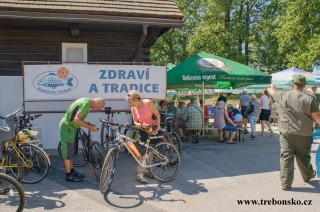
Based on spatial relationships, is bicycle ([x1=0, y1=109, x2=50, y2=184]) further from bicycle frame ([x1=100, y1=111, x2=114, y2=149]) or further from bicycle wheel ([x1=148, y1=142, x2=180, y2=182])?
bicycle wheel ([x1=148, y1=142, x2=180, y2=182])

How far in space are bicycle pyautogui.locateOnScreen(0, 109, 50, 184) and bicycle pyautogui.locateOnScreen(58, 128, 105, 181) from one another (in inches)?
32.5

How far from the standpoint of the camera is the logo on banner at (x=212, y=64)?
11.9 meters

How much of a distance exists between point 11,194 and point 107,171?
164 centimetres

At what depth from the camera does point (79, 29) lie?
10133 millimetres

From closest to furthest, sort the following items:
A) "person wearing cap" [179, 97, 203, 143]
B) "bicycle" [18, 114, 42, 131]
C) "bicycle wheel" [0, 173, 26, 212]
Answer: "bicycle wheel" [0, 173, 26, 212] → "bicycle" [18, 114, 42, 131] → "person wearing cap" [179, 97, 203, 143]

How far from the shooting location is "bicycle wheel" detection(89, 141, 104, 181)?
6816 mm

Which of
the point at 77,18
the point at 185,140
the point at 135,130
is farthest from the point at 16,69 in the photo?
the point at 185,140

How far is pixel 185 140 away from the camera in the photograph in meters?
12.4

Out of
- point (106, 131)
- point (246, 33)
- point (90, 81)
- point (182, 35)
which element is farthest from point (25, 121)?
point (182, 35)

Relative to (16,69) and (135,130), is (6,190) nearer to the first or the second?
(135,130)

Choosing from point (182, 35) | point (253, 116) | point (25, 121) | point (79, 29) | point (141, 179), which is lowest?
point (141, 179)

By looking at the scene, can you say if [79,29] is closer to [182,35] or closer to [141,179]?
[141,179]

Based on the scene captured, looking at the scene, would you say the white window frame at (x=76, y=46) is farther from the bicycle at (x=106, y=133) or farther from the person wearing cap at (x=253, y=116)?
the person wearing cap at (x=253, y=116)

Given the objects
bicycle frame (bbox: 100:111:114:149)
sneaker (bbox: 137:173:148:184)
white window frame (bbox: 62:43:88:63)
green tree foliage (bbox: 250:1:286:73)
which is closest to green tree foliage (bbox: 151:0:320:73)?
green tree foliage (bbox: 250:1:286:73)
